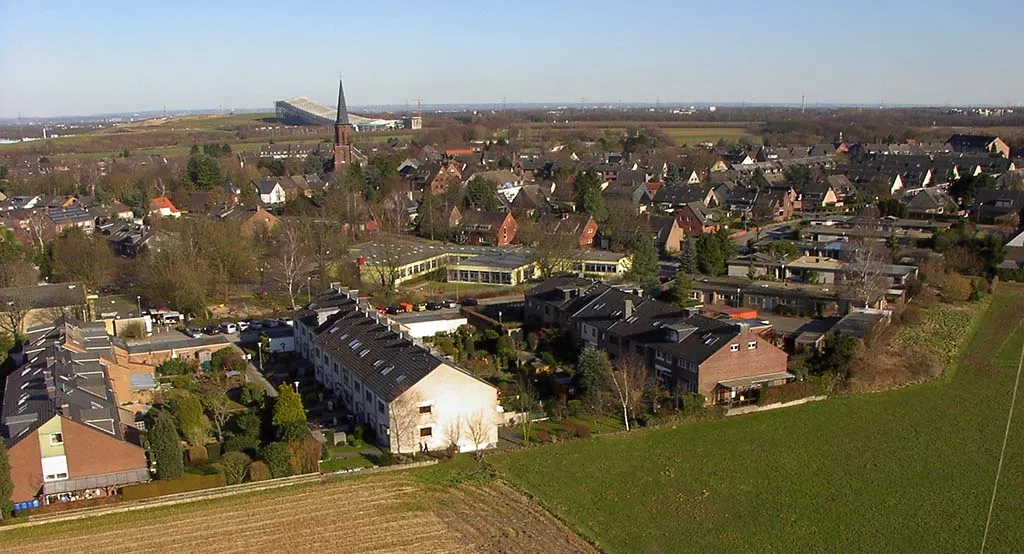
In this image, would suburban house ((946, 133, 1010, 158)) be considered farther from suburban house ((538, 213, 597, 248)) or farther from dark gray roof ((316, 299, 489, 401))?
dark gray roof ((316, 299, 489, 401))

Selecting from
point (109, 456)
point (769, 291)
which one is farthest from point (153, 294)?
point (769, 291)

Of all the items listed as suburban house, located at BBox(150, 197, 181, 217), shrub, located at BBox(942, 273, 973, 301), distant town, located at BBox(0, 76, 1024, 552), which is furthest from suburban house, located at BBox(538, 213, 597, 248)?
suburban house, located at BBox(150, 197, 181, 217)

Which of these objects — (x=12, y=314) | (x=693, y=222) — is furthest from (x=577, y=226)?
(x=12, y=314)

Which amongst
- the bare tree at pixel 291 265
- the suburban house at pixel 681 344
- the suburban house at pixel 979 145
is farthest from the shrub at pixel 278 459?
the suburban house at pixel 979 145

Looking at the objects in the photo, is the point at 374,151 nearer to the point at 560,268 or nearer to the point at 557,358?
the point at 560,268

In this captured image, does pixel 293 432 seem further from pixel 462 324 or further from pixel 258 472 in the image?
pixel 462 324

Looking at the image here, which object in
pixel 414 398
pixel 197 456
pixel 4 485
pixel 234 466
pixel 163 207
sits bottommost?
pixel 197 456
